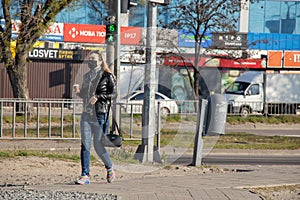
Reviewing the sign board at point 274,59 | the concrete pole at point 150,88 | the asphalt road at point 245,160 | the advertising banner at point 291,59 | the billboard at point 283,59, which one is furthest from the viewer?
the advertising banner at point 291,59

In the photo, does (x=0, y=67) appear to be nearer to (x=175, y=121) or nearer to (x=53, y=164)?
(x=175, y=121)

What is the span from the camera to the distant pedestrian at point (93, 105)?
9305 millimetres

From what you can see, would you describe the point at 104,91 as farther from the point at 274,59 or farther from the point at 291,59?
the point at 291,59

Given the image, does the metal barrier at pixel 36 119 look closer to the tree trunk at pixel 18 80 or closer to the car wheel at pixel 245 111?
the tree trunk at pixel 18 80

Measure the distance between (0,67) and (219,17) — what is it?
1582cm

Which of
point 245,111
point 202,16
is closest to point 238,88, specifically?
point 245,111

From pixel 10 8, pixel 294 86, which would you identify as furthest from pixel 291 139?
pixel 294 86

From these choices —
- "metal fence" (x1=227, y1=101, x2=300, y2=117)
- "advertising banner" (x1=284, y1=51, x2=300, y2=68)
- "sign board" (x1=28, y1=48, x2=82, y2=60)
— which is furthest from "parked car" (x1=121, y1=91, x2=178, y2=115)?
"advertising banner" (x1=284, y1=51, x2=300, y2=68)

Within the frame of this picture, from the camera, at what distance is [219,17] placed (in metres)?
30.9

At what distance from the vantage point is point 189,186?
942 cm

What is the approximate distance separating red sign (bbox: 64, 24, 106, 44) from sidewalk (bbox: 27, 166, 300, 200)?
37298 millimetres

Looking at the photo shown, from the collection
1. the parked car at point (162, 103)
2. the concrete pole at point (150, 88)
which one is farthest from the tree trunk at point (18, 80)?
the concrete pole at point (150, 88)

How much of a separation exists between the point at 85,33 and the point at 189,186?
130 feet

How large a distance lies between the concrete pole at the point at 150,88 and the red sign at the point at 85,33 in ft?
114
